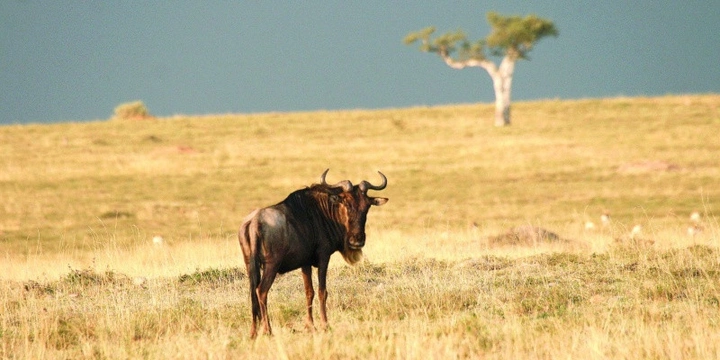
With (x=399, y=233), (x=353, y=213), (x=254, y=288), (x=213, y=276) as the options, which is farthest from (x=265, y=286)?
(x=399, y=233)

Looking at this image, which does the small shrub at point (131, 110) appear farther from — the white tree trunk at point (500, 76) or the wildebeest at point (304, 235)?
the wildebeest at point (304, 235)

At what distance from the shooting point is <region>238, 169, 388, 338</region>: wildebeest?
9.40 metres

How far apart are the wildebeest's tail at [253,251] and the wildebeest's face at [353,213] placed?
1.03 metres

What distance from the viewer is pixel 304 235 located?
384 inches

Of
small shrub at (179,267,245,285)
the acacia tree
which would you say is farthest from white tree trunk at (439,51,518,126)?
small shrub at (179,267,245,285)

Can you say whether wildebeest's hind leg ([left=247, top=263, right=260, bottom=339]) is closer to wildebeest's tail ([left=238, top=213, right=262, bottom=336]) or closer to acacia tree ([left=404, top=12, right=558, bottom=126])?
wildebeest's tail ([left=238, top=213, right=262, bottom=336])

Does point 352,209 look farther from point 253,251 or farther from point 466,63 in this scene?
point 466,63

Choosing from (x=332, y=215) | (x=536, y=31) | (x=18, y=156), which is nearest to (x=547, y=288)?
(x=332, y=215)

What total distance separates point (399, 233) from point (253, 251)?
1349cm

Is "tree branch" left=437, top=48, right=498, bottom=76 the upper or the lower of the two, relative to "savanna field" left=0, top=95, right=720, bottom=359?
upper

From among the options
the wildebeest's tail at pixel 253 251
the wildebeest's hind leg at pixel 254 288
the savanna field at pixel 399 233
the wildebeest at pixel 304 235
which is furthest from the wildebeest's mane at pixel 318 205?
the savanna field at pixel 399 233

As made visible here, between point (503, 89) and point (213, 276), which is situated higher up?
point (503, 89)

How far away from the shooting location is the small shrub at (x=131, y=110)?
65125mm

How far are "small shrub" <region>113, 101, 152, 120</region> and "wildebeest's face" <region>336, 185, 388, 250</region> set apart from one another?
184ft
